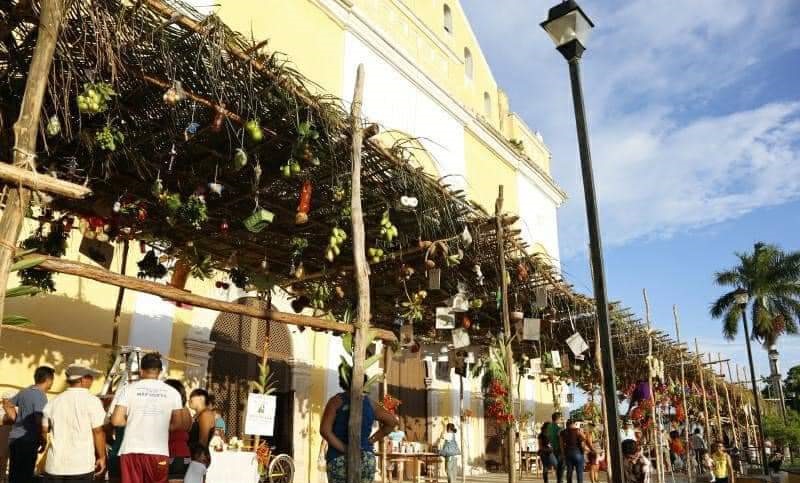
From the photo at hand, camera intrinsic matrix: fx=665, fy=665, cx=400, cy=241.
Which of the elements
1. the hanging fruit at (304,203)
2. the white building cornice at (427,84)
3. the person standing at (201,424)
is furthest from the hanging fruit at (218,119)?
the white building cornice at (427,84)

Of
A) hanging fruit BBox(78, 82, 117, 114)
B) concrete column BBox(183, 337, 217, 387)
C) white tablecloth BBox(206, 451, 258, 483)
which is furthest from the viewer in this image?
concrete column BBox(183, 337, 217, 387)

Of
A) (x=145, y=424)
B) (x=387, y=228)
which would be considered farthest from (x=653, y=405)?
(x=145, y=424)

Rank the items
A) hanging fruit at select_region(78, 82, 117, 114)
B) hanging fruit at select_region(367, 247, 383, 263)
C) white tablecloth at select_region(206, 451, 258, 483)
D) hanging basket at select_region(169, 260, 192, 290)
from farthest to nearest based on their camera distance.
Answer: hanging basket at select_region(169, 260, 192, 290) < hanging fruit at select_region(367, 247, 383, 263) < white tablecloth at select_region(206, 451, 258, 483) < hanging fruit at select_region(78, 82, 117, 114)

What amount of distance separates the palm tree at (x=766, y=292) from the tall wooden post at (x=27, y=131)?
3811 cm

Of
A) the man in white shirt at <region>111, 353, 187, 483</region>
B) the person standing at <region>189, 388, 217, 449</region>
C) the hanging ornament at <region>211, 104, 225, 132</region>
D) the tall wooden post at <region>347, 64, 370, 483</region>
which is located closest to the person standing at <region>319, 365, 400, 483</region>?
the tall wooden post at <region>347, 64, 370, 483</region>

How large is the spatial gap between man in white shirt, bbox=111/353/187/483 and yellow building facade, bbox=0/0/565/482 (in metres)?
2.93

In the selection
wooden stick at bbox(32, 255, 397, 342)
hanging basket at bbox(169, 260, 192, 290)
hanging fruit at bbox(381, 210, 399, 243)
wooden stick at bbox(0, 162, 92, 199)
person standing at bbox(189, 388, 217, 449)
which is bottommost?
person standing at bbox(189, 388, 217, 449)

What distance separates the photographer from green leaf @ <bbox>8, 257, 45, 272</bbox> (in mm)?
3969

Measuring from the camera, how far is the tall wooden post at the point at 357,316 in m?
5.55

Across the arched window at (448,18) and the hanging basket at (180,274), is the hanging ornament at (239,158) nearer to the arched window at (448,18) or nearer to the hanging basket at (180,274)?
the hanging basket at (180,274)

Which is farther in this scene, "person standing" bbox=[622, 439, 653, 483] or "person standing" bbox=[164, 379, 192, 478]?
"person standing" bbox=[622, 439, 653, 483]

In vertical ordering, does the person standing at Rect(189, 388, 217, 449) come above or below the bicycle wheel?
above

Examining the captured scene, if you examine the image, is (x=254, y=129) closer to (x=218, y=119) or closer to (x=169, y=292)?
(x=218, y=119)

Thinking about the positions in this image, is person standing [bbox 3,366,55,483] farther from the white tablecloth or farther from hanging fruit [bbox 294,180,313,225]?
hanging fruit [bbox 294,180,313,225]
